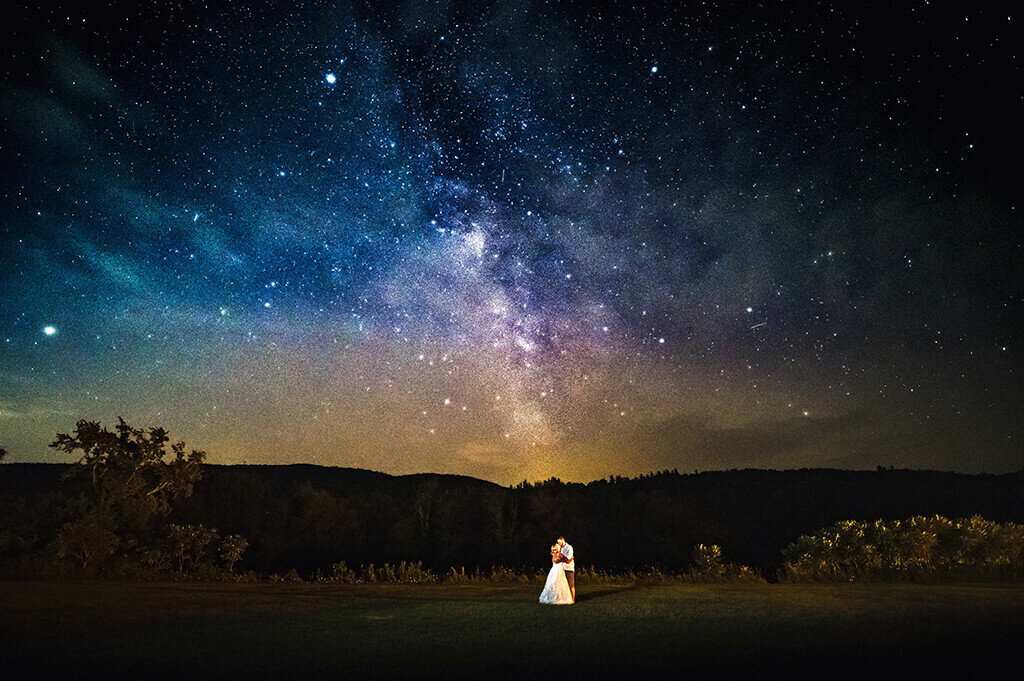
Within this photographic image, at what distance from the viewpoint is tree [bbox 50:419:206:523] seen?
81.7 feet

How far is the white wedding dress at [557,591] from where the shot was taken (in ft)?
55.8

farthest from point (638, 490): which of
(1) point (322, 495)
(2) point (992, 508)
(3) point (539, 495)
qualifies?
(2) point (992, 508)

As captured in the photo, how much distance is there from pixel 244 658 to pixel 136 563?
16068mm

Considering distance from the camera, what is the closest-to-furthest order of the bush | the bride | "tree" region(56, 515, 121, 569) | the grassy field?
the grassy field < the bride < the bush < "tree" region(56, 515, 121, 569)

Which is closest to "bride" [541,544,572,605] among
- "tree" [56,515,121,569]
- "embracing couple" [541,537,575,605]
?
"embracing couple" [541,537,575,605]

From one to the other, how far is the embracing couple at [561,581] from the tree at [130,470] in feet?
45.8

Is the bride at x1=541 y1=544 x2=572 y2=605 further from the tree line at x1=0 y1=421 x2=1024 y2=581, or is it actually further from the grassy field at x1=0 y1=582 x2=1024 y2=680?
the tree line at x1=0 y1=421 x2=1024 y2=581

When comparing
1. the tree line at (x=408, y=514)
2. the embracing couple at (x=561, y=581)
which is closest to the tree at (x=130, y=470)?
the tree line at (x=408, y=514)

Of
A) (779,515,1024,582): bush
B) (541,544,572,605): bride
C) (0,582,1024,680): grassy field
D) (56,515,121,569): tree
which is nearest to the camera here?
(0,582,1024,680): grassy field

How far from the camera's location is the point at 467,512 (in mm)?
68750

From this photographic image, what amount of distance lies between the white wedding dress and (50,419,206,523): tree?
46.0 feet

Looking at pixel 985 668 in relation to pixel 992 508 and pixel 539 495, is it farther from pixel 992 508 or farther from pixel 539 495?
pixel 992 508

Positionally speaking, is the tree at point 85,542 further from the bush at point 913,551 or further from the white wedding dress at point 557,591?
the bush at point 913,551

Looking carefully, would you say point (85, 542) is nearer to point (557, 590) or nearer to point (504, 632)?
point (557, 590)
